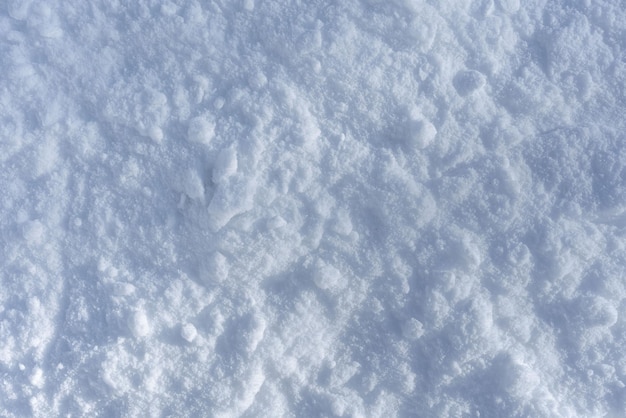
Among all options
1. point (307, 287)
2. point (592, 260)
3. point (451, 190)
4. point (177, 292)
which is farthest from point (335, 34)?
point (592, 260)

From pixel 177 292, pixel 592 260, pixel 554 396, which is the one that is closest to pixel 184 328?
pixel 177 292

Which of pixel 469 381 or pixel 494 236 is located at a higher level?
pixel 494 236

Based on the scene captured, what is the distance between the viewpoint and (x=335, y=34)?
1.53 meters

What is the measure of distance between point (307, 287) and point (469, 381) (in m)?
0.53

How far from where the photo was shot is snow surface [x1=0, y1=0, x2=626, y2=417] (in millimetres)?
1480

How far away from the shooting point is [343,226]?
4.85 ft

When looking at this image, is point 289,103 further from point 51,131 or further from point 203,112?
point 51,131

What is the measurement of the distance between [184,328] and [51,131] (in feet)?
2.39

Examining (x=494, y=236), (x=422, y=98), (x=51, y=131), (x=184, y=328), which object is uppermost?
(x=422, y=98)

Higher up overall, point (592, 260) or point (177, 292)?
point (592, 260)

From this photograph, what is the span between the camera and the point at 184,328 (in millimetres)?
1479

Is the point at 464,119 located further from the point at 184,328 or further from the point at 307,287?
the point at 184,328

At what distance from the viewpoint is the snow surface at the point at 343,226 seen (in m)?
1.48

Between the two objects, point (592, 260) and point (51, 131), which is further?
point (51, 131)
